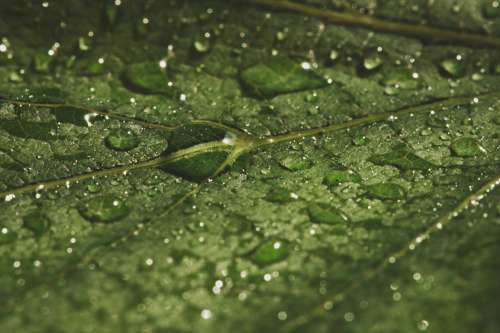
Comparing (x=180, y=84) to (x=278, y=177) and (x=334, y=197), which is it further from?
(x=334, y=197)

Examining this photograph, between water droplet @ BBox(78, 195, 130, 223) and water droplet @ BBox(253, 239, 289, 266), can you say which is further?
water droplet @ BBox(78, 195, 130, 223)

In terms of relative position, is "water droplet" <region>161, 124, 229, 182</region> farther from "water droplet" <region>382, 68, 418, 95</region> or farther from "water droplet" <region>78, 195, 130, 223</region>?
"water droplet" <region>382, 68, 418, 95</region>

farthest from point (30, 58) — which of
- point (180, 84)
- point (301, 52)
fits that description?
point (301, 52)

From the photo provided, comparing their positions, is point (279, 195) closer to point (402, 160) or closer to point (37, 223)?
point (402, 160)

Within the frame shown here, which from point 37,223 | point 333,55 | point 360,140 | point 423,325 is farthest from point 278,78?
point 423,325

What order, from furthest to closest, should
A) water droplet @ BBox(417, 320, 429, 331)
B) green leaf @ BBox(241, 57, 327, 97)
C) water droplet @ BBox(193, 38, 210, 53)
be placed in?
1. water droplet @ BBox(193, 38, 210, 53)
2. green leaf @ BBox(241, 57, 327, 97)
3. water droplet @ BBox(417, 320, 429, 331)

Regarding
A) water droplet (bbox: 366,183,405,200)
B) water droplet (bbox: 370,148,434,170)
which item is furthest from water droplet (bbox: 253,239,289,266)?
water droplet (bbox: 370,148,434,170)
